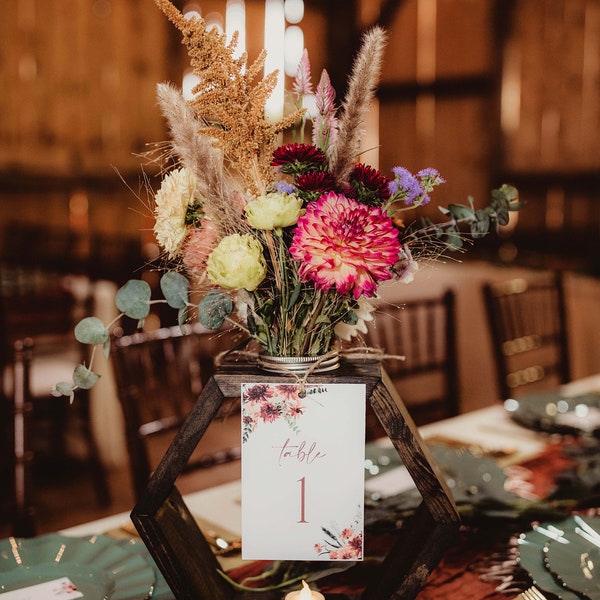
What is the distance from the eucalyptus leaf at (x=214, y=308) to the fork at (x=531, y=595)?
0.50m

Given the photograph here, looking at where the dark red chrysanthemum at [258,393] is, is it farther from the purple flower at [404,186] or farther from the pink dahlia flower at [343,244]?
the purple flower at [404,186]

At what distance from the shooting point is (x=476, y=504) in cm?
116

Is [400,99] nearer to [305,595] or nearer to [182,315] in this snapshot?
[182,315]

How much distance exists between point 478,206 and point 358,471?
3924mm

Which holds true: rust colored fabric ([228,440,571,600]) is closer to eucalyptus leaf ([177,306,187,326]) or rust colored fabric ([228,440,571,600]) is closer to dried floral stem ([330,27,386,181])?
eucalyptus leaf ([177,306,187,326])

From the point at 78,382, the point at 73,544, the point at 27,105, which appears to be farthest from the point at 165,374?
the point at 27,105

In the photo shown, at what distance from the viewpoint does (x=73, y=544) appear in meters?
1.01

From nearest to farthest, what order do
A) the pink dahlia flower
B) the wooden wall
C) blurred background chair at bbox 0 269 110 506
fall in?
the pink dahlia flower → blurred background chair at bbox 0 269 110 506 → the wooden wall

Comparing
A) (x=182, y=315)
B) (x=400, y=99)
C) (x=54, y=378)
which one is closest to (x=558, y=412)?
(x=182, y=315)

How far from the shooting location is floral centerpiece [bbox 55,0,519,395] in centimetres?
71

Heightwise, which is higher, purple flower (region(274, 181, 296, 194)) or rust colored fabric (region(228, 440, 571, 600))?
purple flower (region(274, 181, 296, 194))

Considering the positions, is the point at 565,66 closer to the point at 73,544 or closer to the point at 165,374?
the point at 165,374

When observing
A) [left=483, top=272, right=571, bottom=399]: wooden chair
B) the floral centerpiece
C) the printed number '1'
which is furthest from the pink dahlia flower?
[left=483, top=272, right=571, bottom=399]: wooden chair

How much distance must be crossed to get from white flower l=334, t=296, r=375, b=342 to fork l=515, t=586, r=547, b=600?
38cm
